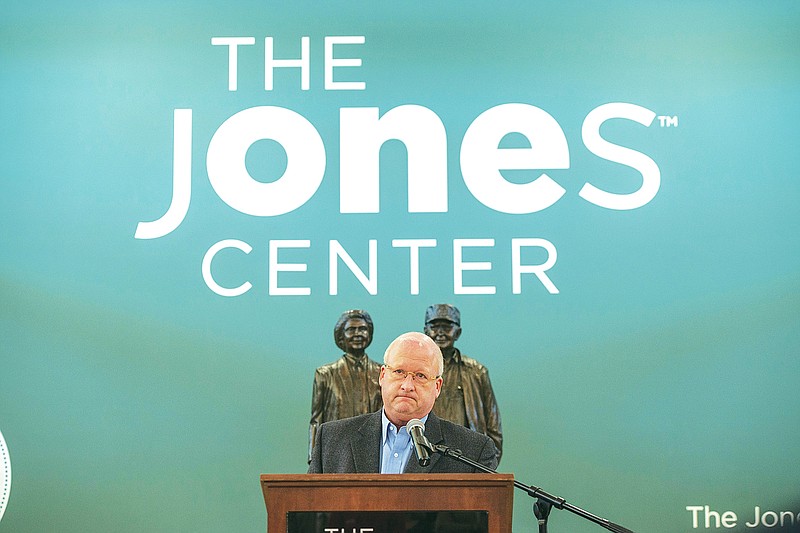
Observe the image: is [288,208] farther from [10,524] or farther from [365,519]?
[365,519]

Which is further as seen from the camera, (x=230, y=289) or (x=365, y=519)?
(x=230, y=289)

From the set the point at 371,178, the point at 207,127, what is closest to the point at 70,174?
the point at 207,127

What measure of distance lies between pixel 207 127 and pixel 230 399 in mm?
1451

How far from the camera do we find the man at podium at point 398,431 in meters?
3.49

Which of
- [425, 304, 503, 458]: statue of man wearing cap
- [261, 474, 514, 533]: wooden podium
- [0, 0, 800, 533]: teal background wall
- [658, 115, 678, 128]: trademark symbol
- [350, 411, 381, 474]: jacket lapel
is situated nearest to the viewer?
[261, 474, 514, 533]: wooden podium

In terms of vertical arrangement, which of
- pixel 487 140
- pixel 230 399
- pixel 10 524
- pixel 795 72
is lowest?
pixel 10 524

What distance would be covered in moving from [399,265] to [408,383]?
90.4 inches

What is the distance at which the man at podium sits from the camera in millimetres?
3494

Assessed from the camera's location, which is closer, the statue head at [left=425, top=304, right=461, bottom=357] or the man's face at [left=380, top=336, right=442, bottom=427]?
the man's face at [left=380, top=336, right=442, bottom=427]

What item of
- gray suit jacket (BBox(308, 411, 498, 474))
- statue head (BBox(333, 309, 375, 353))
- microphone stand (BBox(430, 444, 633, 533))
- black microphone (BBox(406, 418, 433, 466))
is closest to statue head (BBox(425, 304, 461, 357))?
statue head (BBox(333, 309, 375, 353))

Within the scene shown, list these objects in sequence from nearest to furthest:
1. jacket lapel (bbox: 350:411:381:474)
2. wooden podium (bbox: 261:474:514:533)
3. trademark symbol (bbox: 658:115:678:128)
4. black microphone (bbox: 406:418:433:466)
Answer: wooden podium (bbox: 261:474:514:533) < black microphone (bbox: 406:418:433:466) < jacket lapel (bbox: 350:411:381:474) < trademark symbol (bbox: 658:115:678:128)

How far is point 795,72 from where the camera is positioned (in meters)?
5.96

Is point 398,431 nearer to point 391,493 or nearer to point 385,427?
point 385,427

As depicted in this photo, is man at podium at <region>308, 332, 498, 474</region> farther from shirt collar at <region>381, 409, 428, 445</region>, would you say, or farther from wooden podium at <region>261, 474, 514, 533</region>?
wooden podium at <region>261, 474, 514, 533</region>
